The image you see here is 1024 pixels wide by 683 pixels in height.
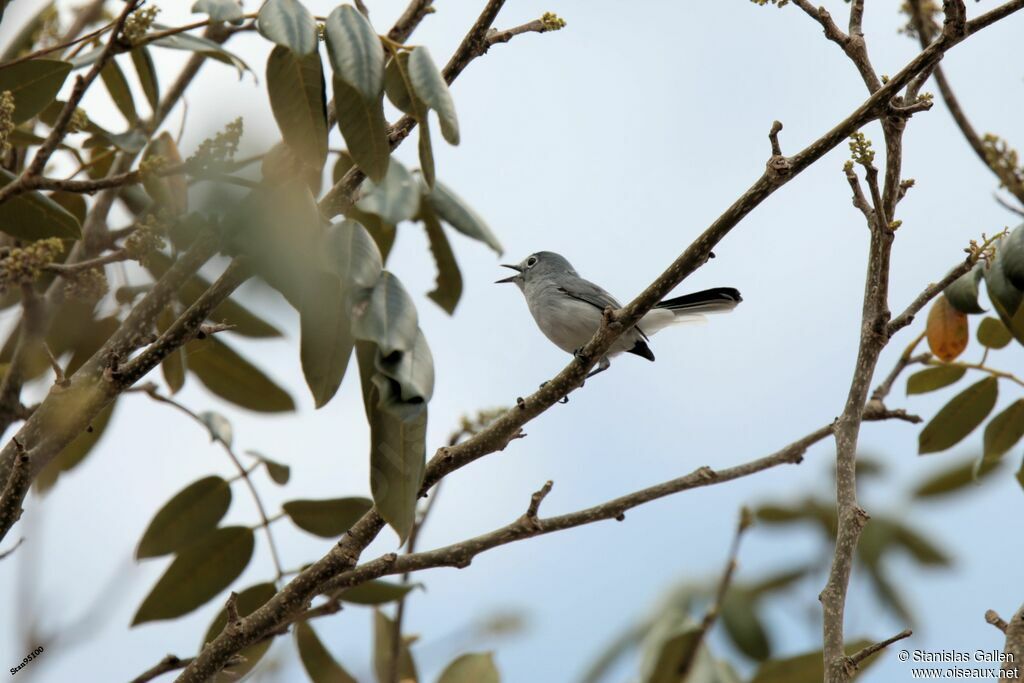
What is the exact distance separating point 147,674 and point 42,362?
92cm

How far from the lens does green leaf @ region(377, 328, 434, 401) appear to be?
5.31 ft

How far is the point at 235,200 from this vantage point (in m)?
2.08

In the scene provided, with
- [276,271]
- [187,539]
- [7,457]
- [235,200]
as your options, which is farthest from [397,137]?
[187,539]

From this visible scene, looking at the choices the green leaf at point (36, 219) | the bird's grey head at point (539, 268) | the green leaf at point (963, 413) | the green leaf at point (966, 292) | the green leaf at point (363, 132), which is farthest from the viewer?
the bird's grey head at point (539, 268)

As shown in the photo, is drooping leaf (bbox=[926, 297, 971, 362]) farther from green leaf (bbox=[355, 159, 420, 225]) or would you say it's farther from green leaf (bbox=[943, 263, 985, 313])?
green leaf (bbox=[355, 159, 420, 225])

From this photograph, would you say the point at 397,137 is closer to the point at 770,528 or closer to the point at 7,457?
the point at 7,457

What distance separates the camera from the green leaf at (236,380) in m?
3.34

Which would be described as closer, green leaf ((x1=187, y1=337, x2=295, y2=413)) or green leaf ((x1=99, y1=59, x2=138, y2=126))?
green leaf ((x1=99, y1=59, x2=138, y2=126))

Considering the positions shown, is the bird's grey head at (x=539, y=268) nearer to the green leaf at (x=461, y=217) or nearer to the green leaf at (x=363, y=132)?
the green leaf at (x=461, y=217)

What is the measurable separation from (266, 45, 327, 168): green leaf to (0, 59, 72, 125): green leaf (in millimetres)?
817

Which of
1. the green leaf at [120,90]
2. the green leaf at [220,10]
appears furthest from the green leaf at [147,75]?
the green leaf at [220,10]

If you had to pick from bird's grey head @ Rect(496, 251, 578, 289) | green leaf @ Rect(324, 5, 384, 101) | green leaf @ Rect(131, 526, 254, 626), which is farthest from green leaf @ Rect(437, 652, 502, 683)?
bird's grey head @ Rect(496, 251, 578, 289)

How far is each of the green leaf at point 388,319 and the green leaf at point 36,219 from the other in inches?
38.8

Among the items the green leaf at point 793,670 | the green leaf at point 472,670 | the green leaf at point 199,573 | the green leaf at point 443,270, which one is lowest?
the green leaf at point 793,670
